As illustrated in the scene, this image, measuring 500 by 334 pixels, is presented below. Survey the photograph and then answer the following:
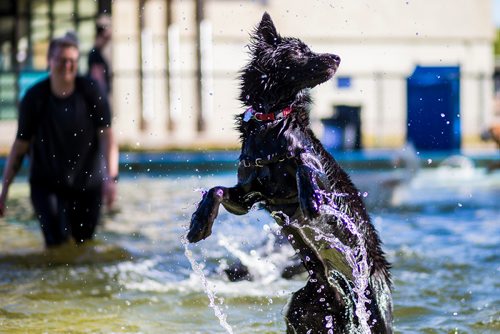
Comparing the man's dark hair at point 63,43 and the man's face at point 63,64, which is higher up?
the man's dark hair at point 63,43

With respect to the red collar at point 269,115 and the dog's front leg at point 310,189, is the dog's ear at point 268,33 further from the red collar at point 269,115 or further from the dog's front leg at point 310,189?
the dog's front leg at point 310,189

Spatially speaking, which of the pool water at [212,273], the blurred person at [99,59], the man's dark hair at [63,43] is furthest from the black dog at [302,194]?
the blurred person at [99,59]

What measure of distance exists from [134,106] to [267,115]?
22277 mm

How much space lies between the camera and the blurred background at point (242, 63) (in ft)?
63.8

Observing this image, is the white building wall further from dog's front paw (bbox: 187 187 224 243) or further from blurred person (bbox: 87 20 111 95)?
dog's front paw (bbox: 187 187 224 243)

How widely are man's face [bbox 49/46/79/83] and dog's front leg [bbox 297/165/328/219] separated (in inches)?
145

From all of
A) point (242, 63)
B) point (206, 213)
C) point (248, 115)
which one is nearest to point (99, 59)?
point (248, 115)

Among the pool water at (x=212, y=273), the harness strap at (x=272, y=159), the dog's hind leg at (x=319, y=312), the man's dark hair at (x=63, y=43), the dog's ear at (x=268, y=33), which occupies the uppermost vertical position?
the dog's ear at (x=268, y=33)

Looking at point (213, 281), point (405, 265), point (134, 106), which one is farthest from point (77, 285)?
point (134, 106)

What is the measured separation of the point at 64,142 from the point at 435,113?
A: 1214cm

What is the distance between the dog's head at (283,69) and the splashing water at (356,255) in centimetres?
45

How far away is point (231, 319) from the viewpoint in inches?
227

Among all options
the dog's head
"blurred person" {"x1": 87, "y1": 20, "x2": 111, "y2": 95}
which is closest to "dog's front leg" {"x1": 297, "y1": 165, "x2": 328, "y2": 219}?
the dog's head

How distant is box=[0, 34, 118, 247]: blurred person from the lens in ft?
24.0
